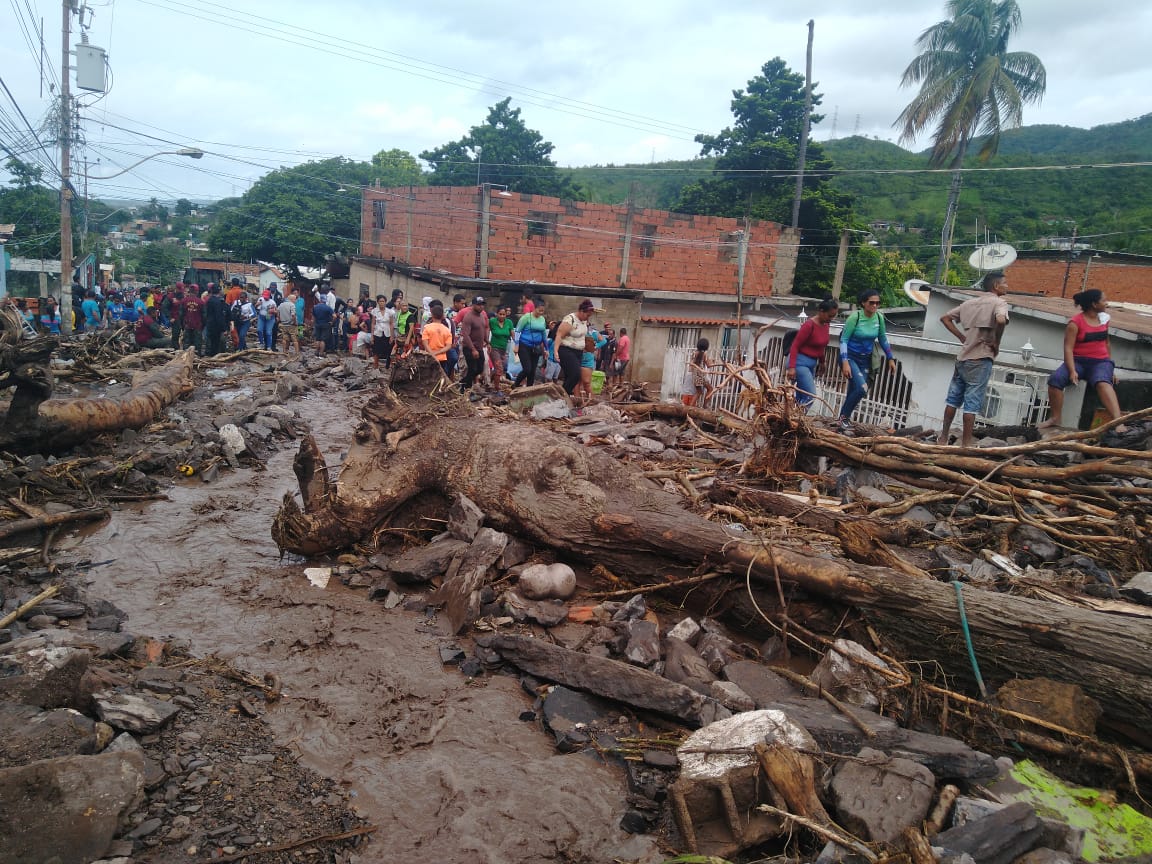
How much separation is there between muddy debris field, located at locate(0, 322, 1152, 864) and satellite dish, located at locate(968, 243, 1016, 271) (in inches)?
249

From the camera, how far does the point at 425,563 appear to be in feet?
17.4

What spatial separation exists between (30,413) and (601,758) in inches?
275

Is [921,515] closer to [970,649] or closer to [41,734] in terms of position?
[970,649]

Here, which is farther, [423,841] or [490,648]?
[490,648]

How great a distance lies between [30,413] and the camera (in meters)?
7.18

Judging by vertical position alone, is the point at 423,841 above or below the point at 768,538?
below

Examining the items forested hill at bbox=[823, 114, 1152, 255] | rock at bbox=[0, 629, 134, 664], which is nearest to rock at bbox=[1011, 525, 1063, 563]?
rock at bbox=[0, 629, 134, 664]

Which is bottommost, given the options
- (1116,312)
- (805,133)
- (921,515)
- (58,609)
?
(58,609)

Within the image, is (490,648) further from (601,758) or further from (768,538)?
(768,538)

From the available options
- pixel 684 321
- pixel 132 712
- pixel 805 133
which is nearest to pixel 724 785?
pixel 132 712

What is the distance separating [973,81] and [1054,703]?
96.4 ft

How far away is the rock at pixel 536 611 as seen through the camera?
4.66m

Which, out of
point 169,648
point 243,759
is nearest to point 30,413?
point 169,648

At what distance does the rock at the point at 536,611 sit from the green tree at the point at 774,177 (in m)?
23.9
